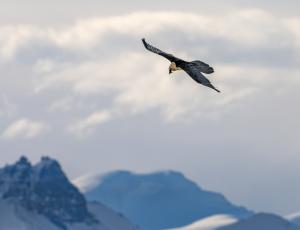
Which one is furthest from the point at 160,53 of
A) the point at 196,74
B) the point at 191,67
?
the point at 196,74

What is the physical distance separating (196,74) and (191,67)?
1.05m

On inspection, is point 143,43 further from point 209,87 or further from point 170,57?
point 209,87

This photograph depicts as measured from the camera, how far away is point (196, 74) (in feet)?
168

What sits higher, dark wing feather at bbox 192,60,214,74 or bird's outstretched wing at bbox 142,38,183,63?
bird's outstretched wing at bbox 142,38,183,63

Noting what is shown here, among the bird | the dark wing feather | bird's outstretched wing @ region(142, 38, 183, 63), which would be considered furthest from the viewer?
bird's outstretched wing @ region(142, 38, 183, 63)

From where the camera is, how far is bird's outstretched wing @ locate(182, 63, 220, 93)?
50188 mm

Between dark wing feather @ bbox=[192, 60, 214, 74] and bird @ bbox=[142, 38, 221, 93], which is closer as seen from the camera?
bird @ bbox=[142, 38, 221, 93]

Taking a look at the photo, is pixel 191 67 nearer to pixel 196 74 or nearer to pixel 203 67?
pixel 203 67

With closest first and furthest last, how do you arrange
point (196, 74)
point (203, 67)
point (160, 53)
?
point (196, 74) → point (203, 67) → point (160, 53)

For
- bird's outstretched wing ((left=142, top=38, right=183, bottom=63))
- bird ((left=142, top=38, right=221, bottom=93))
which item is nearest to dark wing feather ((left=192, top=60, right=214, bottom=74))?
bird ((left=142, top=38, right=221, bottom=93))

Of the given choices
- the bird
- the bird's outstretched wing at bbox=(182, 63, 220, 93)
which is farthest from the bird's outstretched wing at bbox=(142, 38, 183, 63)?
the bird's outstretched wing at bbox=(182, 63, 220, 93)

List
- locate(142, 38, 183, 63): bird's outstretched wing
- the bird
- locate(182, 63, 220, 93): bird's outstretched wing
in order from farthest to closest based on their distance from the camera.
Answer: locate(142, 38, 183, 63): bird's outstretched wing, the bird, locate(182, 63, 220, 93): bird's outstretched wing

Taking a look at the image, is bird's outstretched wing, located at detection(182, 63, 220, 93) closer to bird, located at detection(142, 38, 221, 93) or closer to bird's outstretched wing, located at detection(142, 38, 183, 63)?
bird, located at detection(142, 38, 221, 93)

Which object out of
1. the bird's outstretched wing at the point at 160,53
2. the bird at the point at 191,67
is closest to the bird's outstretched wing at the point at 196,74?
the bird at the point at 191,67
